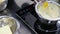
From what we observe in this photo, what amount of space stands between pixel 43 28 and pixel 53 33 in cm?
5

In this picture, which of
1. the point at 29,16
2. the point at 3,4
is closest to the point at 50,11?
the point at 29,16

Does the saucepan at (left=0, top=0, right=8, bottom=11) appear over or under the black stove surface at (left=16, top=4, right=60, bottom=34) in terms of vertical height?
over

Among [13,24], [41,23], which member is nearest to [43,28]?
[41,23]

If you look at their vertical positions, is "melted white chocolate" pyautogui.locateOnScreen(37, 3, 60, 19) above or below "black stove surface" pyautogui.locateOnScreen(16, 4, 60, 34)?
above

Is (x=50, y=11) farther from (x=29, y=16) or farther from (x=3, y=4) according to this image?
(x=3, y=4)

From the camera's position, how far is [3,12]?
2.51ft

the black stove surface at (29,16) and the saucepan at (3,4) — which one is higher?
the saucepan at (3,4)

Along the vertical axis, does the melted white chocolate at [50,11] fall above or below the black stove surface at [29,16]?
above

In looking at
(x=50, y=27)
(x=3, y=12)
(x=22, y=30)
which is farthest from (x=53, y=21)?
(x=3, y=12)

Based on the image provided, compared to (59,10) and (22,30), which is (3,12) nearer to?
(22,30)

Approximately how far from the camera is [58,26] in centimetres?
75

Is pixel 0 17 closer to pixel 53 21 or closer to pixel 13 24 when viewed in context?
pixel 13 24

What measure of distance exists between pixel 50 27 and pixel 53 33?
31mm

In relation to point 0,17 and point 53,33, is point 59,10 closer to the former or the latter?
point 53,33
